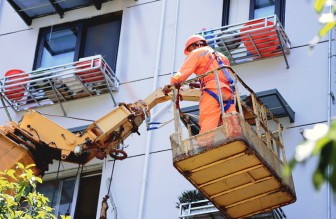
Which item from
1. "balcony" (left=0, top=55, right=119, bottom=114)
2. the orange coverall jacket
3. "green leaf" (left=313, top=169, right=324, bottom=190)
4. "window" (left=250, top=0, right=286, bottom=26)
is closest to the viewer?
"green leaf" (left=313, top=169, right=324, bottom=190)

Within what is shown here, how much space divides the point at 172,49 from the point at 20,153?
15.4 ft

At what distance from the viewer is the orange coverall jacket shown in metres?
9.85

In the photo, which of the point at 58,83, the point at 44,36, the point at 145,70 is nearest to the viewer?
the point at 145,70

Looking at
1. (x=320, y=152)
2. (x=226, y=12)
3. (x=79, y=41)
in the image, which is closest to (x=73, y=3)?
(x=79, y=41)

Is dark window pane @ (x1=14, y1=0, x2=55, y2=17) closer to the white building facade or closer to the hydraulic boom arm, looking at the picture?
the white building facade

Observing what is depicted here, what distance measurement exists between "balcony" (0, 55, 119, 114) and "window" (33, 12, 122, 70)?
866 millimetres

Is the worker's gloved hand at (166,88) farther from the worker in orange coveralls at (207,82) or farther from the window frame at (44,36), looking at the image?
the window frame at (44,36)

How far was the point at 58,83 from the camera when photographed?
49.6 ft

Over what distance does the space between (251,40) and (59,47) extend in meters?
5.30

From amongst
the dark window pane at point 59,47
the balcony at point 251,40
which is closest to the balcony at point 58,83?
the dark window pane at point 59,47

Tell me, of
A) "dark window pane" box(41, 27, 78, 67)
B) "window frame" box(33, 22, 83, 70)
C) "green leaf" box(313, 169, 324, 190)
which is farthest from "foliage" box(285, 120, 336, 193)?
"dark window pane" box(41, 27, 78, 67)

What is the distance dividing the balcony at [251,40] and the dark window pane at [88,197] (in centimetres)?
365

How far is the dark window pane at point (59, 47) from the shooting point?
54.3 ft

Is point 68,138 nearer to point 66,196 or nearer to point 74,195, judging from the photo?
point 74,195
